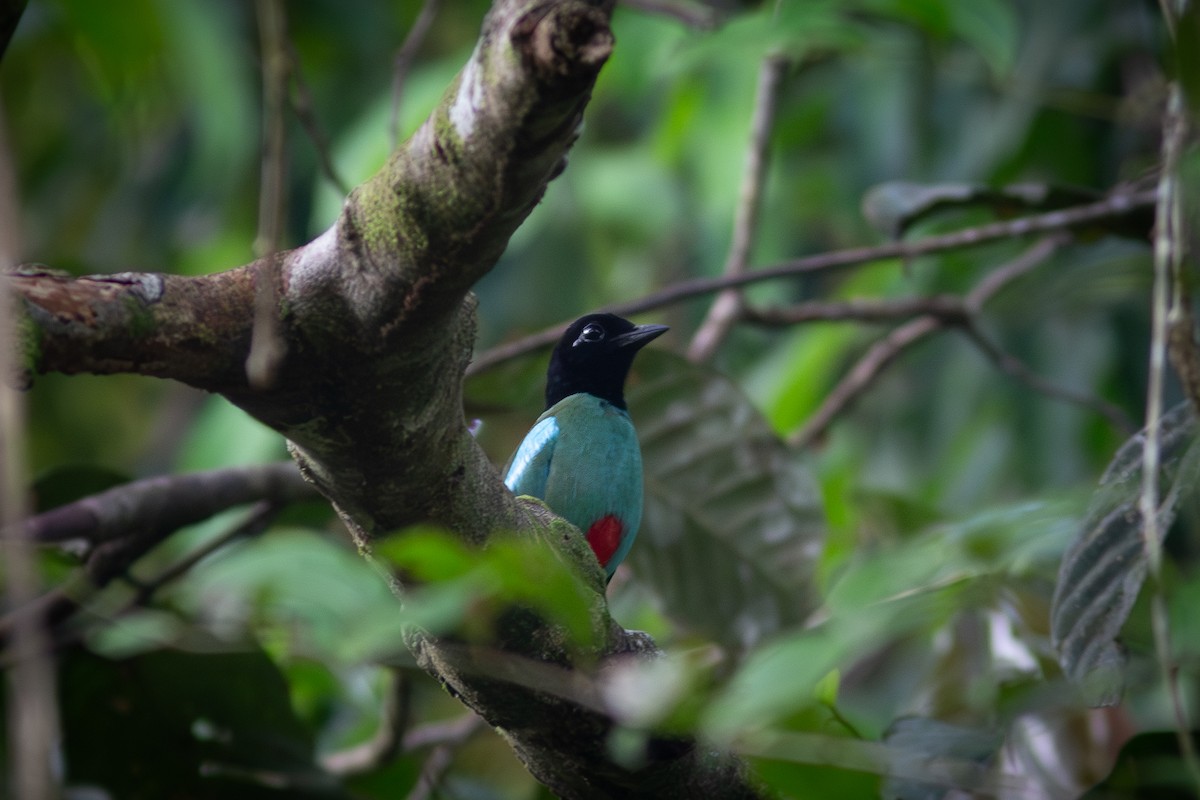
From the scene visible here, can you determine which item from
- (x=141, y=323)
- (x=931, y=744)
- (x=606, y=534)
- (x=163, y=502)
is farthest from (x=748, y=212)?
(x=141, y=323)

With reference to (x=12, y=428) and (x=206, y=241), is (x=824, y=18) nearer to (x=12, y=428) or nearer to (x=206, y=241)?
(x=12, y=428)

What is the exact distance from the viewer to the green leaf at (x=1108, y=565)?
252 centimetres

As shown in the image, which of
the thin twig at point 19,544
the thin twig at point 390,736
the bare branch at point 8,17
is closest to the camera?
the thin twig at point 19,544

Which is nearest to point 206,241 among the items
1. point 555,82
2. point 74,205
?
point 74,205

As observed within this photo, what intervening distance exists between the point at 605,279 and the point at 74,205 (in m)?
4.70

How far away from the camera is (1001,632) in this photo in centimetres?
425

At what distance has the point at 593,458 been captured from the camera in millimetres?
3756

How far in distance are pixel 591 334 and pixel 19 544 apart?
117 inches

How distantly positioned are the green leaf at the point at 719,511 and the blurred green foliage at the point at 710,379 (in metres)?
0.01

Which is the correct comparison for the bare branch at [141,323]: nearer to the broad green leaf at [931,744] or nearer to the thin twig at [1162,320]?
the thin twig at [1162,320]

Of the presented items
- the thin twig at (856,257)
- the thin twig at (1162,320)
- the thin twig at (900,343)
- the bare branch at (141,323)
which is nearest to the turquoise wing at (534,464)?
the thin twig at (856,257)

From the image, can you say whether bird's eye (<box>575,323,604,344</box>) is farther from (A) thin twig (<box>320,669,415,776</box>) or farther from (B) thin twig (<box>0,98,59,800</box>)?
(B) thin twig (<box>0,98,59,800</box>)

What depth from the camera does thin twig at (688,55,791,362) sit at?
4910 millimetres

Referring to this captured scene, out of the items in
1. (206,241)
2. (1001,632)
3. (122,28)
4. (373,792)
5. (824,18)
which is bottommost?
(1001,632)
